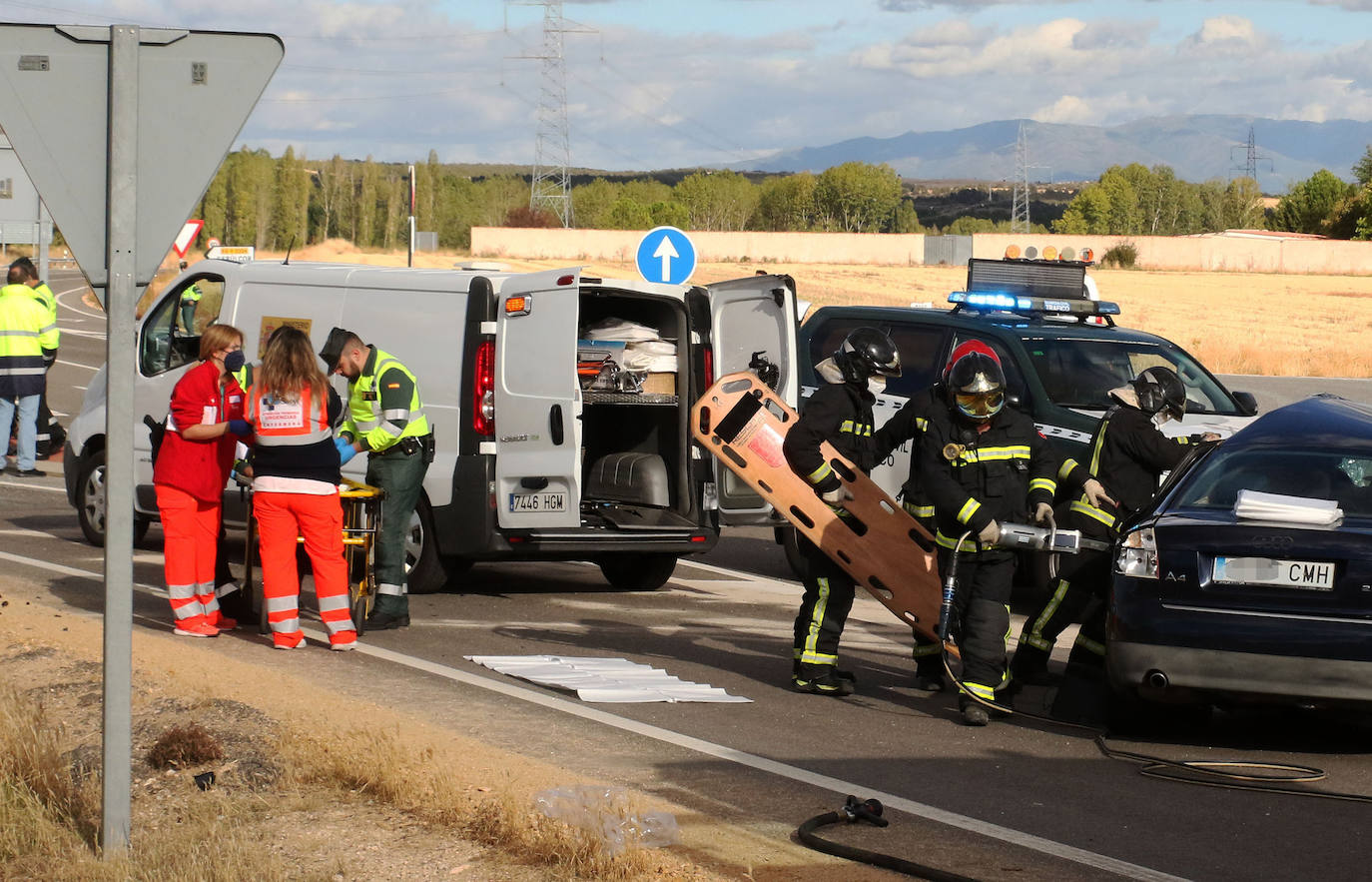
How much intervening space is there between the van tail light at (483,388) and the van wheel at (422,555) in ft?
2.09

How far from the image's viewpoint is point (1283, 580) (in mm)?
7164

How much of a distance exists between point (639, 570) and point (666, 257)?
489 centimetres

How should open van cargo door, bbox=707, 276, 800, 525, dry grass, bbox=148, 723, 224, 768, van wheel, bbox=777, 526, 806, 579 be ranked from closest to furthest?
dry grass, bbox=148, 723, 224, 768 < open van cargo door, bbox=707, 276, 800, 525 < van wheel, bbox=777, 526, 806, 579

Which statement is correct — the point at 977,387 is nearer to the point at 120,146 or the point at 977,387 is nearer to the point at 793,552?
the point at 120,146

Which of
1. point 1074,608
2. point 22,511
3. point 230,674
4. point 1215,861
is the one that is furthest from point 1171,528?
point 22,511

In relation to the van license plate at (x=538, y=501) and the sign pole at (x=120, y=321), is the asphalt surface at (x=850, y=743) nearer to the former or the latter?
the van license plate at (x=538, y=501)

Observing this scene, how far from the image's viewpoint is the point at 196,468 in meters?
9.44

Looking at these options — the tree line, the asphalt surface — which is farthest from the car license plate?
the tree line

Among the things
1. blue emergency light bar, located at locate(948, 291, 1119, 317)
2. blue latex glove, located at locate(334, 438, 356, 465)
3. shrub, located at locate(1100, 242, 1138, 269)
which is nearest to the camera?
blue latex glove, located at locate(334, 438, 356, 465)

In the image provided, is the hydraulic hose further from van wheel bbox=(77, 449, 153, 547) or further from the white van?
van wheel bbox=(77, 449, 153, 547)

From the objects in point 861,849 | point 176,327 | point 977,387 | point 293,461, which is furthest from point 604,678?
point 176,327

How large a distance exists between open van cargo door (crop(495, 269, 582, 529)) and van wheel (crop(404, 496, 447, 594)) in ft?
1.93

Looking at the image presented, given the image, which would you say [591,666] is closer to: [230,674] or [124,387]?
[230,674]

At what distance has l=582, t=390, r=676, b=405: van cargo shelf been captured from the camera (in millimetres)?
10695
